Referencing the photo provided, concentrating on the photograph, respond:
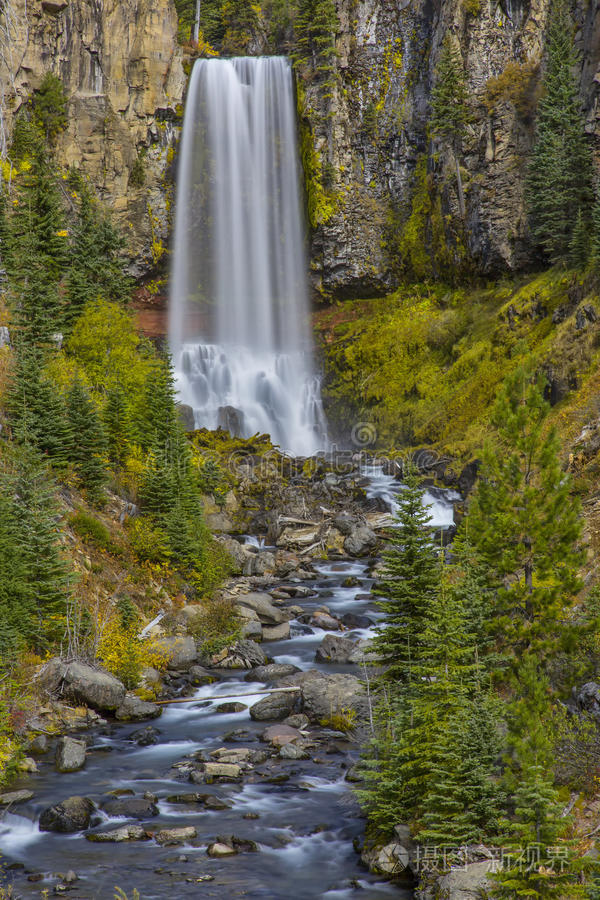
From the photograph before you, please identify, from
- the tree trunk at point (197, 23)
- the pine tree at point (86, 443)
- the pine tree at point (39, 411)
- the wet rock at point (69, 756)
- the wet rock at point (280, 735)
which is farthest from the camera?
the tree trunk at point (197, 23)

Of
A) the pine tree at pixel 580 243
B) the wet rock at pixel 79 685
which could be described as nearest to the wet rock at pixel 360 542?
the wet rock at pixel 79 685

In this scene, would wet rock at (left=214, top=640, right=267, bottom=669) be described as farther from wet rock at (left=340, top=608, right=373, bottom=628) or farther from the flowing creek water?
wet rock at (left=340, top=608, right=373, bottom=628)

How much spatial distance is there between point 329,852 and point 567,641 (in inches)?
206

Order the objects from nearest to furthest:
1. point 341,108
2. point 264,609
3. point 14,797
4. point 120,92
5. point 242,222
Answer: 1. point 14,797
2. point 264,609
3. point 120,92
4. point 341,108
5. point 242,222

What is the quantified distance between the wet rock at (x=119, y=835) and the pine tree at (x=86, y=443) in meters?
12.4

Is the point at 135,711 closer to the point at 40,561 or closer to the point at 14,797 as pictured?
the point at 14,797

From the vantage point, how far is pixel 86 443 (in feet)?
74.0

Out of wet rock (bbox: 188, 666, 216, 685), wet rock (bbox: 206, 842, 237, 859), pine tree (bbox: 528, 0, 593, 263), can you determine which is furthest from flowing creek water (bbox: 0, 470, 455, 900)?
pine tree (bbox: 528, 0, 593, 263)

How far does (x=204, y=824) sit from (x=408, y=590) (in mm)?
5359

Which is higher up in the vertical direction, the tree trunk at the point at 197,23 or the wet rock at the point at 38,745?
the tree trunk at the point at 197,23

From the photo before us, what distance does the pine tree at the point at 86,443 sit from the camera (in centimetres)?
2241

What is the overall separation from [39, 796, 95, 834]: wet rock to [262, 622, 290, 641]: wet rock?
992 cm

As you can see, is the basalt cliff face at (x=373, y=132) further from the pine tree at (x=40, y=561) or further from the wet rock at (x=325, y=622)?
the pine tree at (x=40, y=561)

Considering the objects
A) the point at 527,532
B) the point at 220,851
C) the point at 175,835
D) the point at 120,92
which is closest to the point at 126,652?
the point at 175,835
